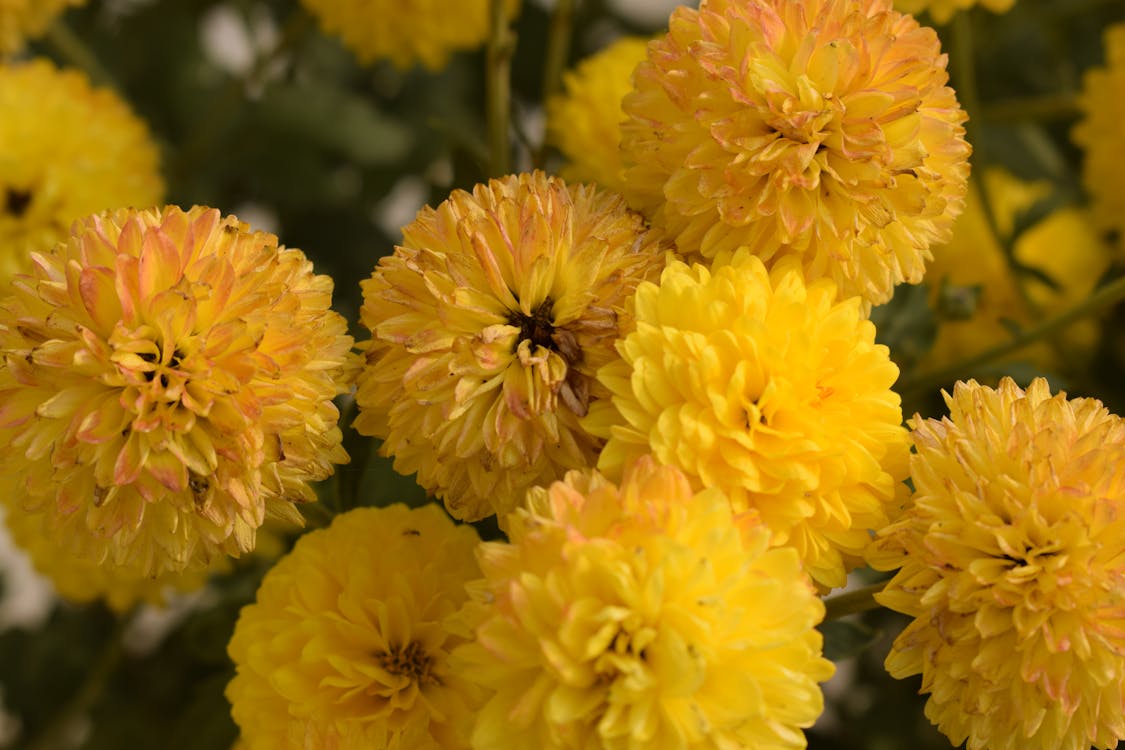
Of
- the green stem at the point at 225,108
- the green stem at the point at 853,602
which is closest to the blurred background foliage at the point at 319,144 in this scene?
the green stem at the point at 225,108

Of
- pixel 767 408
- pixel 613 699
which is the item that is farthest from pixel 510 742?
pixel 767 408

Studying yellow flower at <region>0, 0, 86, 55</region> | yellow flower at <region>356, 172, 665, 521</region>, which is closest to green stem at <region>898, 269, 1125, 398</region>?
yellow flower at <region>356, 172, 665, 521</region>

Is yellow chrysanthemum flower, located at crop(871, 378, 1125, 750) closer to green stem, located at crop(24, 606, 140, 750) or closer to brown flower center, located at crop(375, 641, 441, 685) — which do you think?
brown flower center, located at crop(375, 641, 441, 685)

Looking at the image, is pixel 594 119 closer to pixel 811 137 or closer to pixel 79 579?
pixel 811 137

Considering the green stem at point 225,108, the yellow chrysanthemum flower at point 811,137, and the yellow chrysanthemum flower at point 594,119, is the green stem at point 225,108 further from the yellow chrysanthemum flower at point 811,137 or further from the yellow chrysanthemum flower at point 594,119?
the yellow chrysanthemum flower at point 811,137

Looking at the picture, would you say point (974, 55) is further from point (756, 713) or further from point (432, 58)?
point (756, 713)

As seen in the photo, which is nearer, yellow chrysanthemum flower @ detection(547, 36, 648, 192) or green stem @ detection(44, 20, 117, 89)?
yellow chrysanthemum flower @ detection(547, 36, 648, 192)

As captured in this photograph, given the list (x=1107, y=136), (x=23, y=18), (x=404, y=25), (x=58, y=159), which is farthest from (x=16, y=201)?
(x=1107, y=136)
